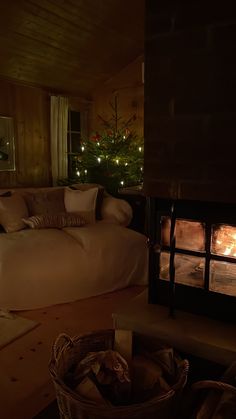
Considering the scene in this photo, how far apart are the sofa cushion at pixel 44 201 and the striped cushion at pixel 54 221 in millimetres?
199

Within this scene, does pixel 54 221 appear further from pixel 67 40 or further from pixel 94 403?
pixel 94 403

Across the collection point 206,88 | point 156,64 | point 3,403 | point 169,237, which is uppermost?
point 156,64

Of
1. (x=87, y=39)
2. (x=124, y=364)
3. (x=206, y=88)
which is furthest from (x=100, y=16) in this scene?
(x=124, y=364)

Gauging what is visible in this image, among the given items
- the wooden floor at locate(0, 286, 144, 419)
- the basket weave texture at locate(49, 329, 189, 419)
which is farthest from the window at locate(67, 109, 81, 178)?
the basket weave texture at locate(49, 329, 189, 419)

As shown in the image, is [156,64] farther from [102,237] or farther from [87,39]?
[87,39]

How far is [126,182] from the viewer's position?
462 cm

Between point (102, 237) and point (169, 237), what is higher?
point (169, 237)

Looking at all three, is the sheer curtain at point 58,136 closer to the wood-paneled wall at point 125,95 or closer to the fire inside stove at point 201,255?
the wood-paneled wall at point 125,95

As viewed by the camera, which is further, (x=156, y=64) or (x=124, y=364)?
(x=156, y=64)

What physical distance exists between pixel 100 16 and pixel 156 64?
2363mm

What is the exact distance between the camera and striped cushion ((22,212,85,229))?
346cm

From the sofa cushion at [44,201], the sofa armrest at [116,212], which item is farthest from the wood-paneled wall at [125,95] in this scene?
the sofa cushion at [44,201]

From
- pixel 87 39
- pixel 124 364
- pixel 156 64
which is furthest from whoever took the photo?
pixel 87 39

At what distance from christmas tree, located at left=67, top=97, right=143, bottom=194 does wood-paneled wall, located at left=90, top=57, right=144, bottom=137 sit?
0.37 m
